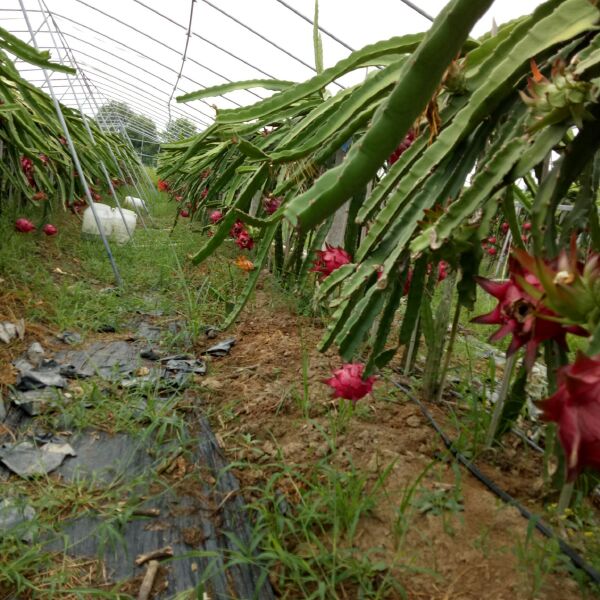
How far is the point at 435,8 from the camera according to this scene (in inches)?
114

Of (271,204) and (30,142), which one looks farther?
(30,142)

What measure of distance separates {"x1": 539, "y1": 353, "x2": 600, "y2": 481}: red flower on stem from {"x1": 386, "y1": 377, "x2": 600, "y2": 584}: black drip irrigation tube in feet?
1.67

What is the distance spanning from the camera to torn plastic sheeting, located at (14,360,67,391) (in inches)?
59.1

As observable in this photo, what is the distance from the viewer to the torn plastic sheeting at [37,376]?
4.93 feet

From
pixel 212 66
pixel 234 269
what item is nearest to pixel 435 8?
pixel 234 269

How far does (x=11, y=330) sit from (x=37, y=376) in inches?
13.8

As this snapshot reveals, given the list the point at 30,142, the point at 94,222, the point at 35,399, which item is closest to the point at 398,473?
the point at 35,399

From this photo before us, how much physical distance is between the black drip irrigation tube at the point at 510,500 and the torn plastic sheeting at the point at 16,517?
887 millimetres

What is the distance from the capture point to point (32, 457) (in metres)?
1.19

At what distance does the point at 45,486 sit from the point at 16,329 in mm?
902

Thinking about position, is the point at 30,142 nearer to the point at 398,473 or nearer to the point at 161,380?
the point at 161,380

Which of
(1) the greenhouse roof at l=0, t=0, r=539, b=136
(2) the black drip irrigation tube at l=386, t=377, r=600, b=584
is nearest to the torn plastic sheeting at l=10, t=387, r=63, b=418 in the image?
(2) the black drip irrigation tube at l=386, t=377, r=600, b=584

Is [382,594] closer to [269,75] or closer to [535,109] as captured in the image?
[535,109]

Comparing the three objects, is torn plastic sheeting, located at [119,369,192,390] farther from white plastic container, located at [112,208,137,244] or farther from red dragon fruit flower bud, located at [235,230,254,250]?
white plastic container, located at [112,208,137,244]
